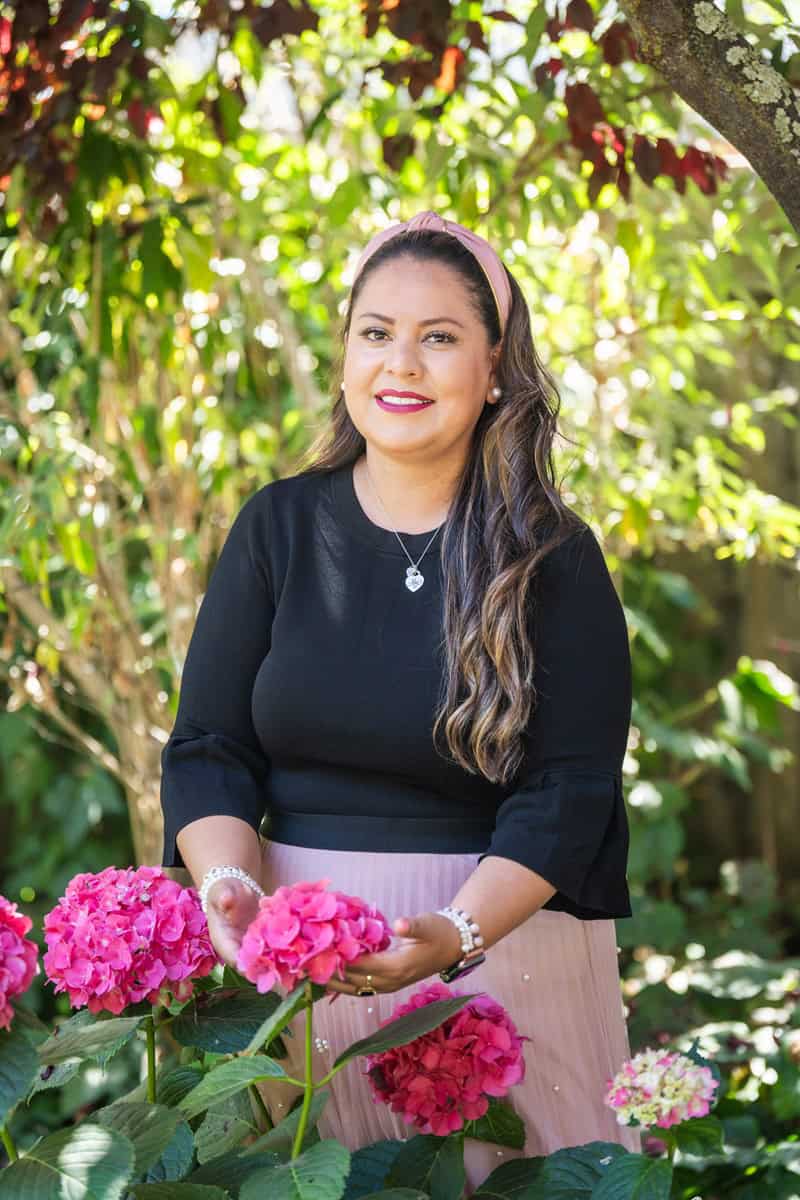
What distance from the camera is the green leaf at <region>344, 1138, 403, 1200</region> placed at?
5.73ft

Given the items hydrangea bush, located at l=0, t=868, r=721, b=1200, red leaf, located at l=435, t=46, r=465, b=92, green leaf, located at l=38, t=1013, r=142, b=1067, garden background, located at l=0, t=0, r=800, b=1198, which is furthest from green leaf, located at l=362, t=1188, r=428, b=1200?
red leaf, located at l=435, t=46, r=465, b=92

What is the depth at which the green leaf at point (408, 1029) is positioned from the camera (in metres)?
1.56

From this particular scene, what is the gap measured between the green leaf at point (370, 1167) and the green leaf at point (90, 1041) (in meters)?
0.33

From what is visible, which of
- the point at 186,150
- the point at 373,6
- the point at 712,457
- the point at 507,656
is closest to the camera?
the point at 507,656

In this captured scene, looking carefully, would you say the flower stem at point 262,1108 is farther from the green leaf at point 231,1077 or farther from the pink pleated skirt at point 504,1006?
the green leaf at point 231,1077

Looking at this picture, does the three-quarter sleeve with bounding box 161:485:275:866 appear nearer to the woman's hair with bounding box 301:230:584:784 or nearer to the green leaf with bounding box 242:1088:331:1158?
the woman's hair with bounding box 301:230:584:784

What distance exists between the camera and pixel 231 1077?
1519 millimetres

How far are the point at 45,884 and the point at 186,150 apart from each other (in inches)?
94.6

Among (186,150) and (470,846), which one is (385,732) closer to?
(470,846)

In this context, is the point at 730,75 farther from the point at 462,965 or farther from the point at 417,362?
the point at 462,965

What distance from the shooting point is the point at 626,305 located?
3.64m

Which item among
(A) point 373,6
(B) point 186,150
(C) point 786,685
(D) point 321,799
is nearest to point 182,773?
(D) point 321,799

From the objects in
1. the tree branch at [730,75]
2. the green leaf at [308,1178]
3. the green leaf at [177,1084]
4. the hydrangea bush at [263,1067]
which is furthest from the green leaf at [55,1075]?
the tree branch at [730,75]

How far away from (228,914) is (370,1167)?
350mm
